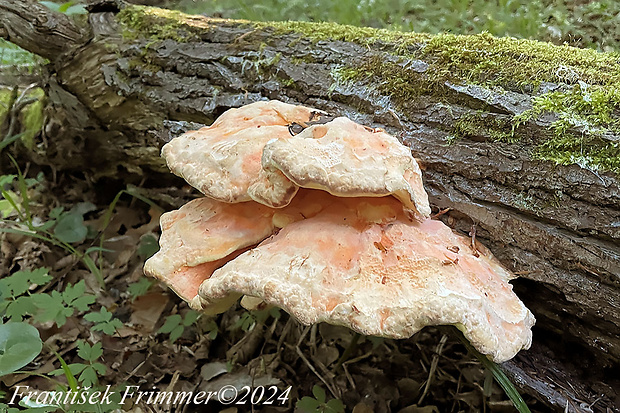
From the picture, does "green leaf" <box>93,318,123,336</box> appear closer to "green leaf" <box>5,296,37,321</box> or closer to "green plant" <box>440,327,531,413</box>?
"green leaf" <box>5,296,37,321</box>

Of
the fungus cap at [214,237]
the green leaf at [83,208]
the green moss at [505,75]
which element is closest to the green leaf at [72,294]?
the fungus cap at [214,237]

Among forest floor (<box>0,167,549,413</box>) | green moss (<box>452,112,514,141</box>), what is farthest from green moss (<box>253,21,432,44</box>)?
forest floor (<box>0,167,549,413</box>)

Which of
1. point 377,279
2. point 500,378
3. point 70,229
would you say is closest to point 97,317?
point 70,229

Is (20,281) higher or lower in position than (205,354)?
higher

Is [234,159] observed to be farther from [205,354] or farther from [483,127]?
[205,354]

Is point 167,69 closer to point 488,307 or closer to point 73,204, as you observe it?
point 73,204

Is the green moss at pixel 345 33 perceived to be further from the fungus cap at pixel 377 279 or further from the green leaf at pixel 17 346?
the green leaf at pixel 17 346
